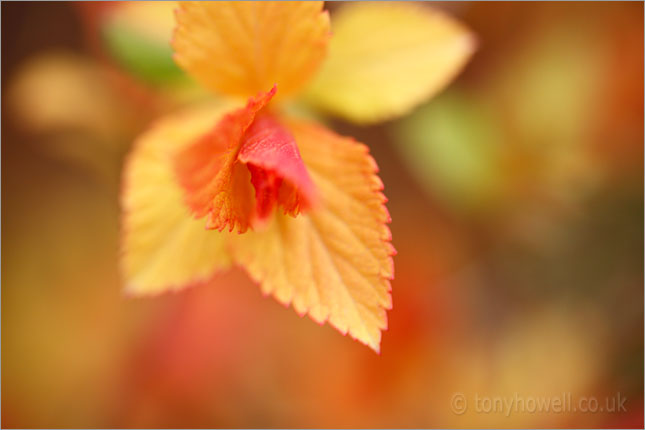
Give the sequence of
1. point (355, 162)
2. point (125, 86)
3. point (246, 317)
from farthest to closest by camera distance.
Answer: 1. point (246, 317)
2. point (125, 86)
3. point (355, 162)

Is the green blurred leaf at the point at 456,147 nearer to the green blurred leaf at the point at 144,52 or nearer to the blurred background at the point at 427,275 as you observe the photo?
the blurred background at the point at 427,275

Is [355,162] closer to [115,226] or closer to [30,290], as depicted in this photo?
[115,226]

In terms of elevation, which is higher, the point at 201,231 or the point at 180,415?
the point at 201,231

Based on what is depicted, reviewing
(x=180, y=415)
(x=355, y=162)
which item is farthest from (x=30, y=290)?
(x=355, y=162)

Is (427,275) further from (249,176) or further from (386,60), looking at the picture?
(249,176)

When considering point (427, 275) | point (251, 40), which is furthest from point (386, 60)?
point (427, 275)

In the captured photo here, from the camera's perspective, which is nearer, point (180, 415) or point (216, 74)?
point (216, 74)
